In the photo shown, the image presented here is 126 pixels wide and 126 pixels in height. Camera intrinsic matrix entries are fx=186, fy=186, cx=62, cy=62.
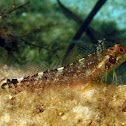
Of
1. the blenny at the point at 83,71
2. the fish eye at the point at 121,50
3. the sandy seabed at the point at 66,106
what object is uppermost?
the fish eye at the point at 121,50

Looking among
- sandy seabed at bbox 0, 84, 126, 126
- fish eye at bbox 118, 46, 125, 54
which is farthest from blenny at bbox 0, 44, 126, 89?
sandy seabed at bbox 0, 84, 126, 126

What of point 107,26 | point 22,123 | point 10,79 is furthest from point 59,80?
point 107,26

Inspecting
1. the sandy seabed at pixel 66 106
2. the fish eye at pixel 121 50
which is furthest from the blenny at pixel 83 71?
the sandy seabed at pixel 66 106

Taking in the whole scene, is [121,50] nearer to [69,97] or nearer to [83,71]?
[83,71]

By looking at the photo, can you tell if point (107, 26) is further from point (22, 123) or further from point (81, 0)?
point (22, 123)

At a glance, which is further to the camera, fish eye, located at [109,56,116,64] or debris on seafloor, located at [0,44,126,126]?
fish eye, located at [109,56,116,64]

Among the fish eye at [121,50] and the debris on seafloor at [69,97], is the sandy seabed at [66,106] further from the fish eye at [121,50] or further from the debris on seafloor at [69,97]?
the fish eye at [121,50]

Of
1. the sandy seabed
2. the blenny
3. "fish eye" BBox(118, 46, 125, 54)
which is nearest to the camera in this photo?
the sandy seabed

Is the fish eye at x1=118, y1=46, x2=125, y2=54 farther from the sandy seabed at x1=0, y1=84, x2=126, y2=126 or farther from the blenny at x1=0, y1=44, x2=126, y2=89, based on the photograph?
the sandy seabed at x1=0, y1=84, x2=126, y2=126
